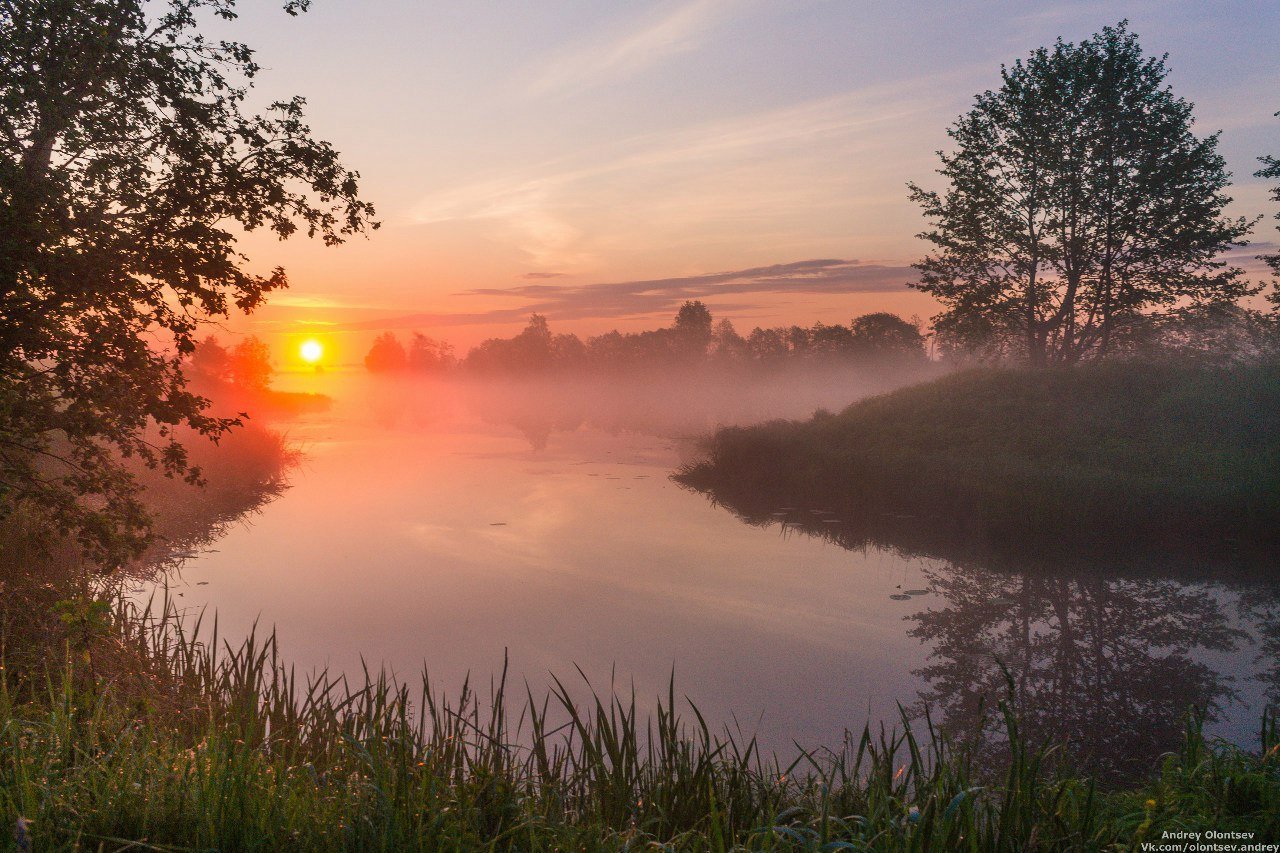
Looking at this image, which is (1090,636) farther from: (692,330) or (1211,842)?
(692,330)

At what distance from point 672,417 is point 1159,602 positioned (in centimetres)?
4717

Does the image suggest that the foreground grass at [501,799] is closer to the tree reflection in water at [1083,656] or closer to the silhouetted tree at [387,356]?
the tree reflection in water at [1083,656]

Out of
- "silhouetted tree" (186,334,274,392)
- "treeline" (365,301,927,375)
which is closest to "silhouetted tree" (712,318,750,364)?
"treeline" (365,301,927,375)

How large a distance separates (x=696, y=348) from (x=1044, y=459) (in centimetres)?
8280

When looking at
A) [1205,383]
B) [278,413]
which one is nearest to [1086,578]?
[1205,383]

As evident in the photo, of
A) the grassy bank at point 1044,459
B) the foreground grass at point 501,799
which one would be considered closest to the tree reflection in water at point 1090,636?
the foreground grass at point 501,799

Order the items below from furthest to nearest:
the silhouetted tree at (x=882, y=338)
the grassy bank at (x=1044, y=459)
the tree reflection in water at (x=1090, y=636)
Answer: the silhouetted tree at (x=882, y=338) < the grassy bank at (x=1044, y=459) < the tree reflection in water at (x=1090, y=636)

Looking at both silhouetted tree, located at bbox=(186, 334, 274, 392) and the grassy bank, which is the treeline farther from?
the grassy bank

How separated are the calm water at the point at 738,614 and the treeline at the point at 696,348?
269 ft

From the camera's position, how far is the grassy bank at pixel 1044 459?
17156mm

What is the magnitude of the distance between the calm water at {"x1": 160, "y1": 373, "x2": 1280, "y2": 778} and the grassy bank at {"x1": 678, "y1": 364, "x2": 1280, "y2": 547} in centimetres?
311

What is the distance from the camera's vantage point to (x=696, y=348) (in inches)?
4097

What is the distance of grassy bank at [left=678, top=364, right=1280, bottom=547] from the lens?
17156 millimetres

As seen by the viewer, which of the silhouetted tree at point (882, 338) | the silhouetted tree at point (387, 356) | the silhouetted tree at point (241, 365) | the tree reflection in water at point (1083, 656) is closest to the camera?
the tree reflection in water at point (1083, 656)
